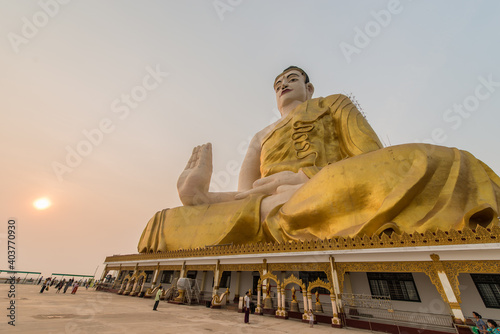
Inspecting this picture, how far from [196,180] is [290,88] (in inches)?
250

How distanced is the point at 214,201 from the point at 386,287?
6696 mm

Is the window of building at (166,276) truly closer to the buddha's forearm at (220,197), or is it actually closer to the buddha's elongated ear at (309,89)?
the buddha's forearm at (220,197)

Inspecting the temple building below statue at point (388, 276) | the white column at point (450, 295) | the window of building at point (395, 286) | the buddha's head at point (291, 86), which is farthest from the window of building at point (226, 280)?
the buddha's head at point (291, 86)

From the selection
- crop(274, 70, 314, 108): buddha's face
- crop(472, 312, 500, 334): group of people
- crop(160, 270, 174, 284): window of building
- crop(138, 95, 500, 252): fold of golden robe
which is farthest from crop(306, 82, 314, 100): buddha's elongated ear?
crop(472, 312, 500, 334): group of people

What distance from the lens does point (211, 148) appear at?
11180 mm

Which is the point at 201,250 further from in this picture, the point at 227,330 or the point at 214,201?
the point at 227,330

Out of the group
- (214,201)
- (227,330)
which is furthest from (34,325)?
(214,201)

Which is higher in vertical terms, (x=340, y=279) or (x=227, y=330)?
(x=340, y=279)

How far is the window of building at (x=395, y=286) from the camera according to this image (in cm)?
525

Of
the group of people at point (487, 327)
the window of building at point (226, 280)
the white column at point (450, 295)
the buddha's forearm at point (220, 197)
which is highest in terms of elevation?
the buddha's forearm at point (220, 197)

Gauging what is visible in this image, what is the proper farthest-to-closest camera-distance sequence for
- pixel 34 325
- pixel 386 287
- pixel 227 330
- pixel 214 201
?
pixel 214 201 → pixel 386 287 → pixel 227 330 → pixel 34 325

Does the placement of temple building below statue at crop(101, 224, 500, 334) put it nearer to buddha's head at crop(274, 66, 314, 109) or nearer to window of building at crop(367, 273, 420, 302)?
window of building at crop(367, 273, 420, 302)

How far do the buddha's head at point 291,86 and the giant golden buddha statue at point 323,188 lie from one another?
2.0 inches

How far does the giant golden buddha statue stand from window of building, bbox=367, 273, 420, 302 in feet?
4.30
